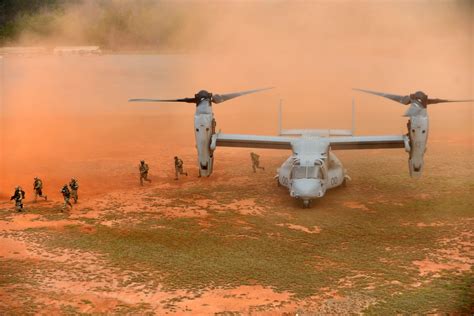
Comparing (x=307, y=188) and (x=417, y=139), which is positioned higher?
(x=417, y=139)

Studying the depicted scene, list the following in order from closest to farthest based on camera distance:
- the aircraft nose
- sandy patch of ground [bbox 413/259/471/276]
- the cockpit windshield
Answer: sandy patch of ground [bbox 413/259/471/276], the aircraft nose, the cockpit windshield

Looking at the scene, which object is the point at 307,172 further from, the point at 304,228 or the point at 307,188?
the point at 304,228

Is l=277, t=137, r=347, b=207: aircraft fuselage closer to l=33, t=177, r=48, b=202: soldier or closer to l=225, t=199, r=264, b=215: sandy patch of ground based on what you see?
l=225, t=199, r=264, b=215: sandy patch of ground

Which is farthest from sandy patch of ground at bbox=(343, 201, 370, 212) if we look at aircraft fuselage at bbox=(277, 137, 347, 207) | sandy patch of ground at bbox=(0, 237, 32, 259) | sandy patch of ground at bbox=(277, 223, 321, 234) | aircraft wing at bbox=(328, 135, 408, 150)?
sandy patch of ground at bbox=(0, 237, 32, 259)

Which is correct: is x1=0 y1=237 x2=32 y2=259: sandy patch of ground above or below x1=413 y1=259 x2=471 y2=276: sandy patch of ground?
above

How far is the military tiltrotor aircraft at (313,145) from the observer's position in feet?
90.0

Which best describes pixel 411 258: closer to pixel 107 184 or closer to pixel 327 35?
pixel 107 184

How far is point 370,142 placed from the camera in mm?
30297

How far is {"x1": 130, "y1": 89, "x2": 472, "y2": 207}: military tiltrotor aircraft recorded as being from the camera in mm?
27438

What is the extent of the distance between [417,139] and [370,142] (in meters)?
3.32

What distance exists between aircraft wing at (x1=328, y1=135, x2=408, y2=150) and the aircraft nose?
4028mm

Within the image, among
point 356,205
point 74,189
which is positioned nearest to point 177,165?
point 74,189

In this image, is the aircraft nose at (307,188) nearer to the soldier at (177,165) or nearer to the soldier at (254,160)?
the soldier at (254,160)

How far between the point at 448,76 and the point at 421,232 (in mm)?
77545
